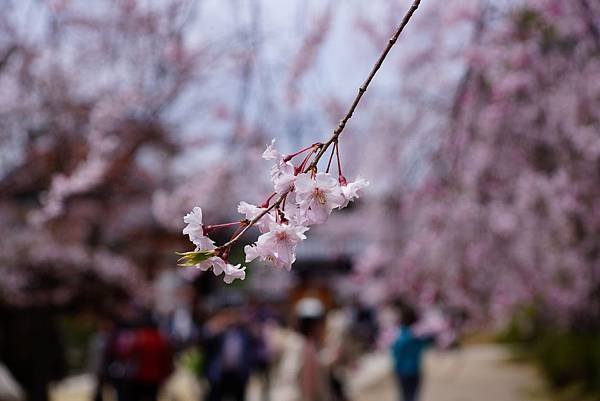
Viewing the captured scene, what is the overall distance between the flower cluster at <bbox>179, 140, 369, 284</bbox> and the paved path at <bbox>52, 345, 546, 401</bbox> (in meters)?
6.85

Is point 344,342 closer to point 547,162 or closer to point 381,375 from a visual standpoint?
point 547,162

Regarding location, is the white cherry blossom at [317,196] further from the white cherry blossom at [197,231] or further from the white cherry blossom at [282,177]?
the white cherry blossom at [197,231]

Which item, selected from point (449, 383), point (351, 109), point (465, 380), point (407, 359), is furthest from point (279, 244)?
point (465, 380)

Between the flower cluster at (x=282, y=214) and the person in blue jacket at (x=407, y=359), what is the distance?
511cm

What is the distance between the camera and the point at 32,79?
6.07 metres

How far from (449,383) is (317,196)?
10213 millimetres

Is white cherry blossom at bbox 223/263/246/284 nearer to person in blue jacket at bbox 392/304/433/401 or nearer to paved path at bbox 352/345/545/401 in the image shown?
person in blue jacket at bbox 392/304/433/401

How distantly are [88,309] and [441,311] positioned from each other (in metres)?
3.96

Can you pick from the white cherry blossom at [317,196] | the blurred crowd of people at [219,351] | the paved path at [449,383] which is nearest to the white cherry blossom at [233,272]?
the white cherry blossom at [317,196]

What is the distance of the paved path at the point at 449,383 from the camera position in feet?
31.4

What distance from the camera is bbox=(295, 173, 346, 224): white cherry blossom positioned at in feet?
3.88

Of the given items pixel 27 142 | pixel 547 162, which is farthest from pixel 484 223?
pixel 27 142

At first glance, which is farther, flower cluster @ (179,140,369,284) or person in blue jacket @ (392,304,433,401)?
person in blue jacket @ (392,304,433,401)

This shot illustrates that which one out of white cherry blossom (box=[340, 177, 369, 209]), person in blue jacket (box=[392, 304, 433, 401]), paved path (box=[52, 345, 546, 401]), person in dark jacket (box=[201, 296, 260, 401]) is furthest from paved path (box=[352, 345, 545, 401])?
white cherry blossom (box=[340, 177, 369, 209])
